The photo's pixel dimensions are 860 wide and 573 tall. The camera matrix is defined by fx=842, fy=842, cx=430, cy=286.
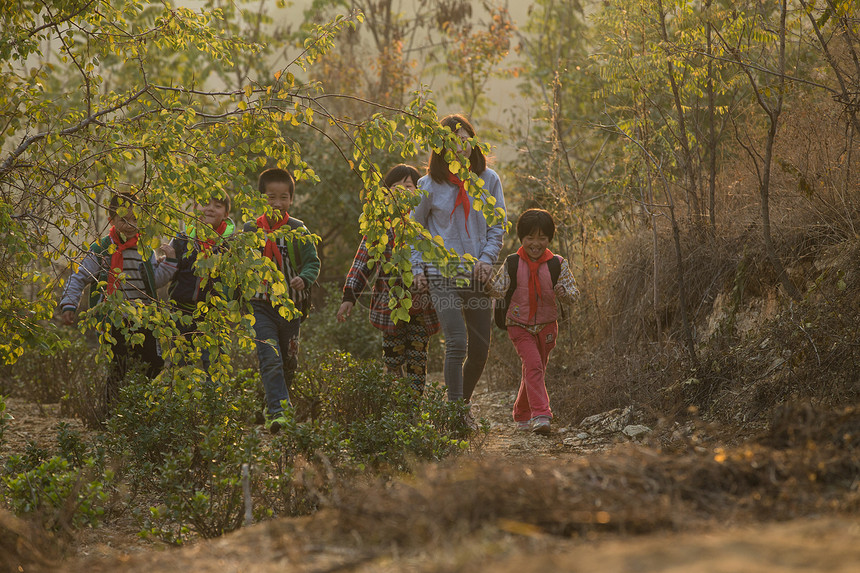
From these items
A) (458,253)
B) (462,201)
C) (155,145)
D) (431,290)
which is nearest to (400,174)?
(462,201)

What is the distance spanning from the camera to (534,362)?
5441mm

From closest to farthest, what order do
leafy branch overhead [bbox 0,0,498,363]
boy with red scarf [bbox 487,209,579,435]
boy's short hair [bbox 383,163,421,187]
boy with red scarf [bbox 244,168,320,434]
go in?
1. leafy branch overhead [bbox 0,0,498,363]
2. boy with red scarf [bbox 244,168,320,434]
3. boy with red scarf [bbox 487,209,579,435]
4. boy's short hair [bbox 383,163,421,187]

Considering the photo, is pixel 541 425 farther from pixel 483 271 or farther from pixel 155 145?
pixel 155 145

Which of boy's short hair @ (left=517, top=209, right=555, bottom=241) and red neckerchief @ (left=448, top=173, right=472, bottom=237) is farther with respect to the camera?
boy's short hair @ (left=517, top=209, right=555, bottom=241)

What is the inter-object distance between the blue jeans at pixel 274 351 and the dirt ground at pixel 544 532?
2.72 metres

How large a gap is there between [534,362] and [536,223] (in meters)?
0.91

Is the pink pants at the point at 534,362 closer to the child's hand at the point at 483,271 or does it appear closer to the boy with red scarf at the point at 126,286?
the child's hand at the point at 483,271

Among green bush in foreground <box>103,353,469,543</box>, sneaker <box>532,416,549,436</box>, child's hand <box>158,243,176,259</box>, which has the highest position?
child's hand <box>158,243,176,259</box>

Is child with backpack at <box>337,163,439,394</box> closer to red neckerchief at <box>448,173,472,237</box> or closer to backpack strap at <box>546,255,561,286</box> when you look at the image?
red neckerchief at <box>448,173,472,237</box>

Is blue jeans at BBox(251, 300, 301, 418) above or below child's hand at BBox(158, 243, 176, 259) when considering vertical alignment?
below

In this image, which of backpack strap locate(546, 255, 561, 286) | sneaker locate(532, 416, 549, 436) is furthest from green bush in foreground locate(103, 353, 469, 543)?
backpack strap locate(546, 255, 561, 286)

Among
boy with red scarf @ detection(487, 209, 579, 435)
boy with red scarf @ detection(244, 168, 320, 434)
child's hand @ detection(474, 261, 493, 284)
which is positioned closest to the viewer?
child's hand @ detection(474, 261, 493, 284)

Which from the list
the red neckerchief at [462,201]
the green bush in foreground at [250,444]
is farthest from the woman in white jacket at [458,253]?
the green bush in foreground at [250,444]

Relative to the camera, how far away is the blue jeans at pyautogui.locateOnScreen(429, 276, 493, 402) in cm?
513
